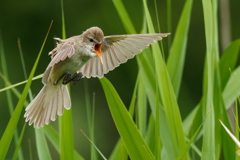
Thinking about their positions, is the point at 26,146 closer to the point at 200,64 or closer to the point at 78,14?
the point at 78,14

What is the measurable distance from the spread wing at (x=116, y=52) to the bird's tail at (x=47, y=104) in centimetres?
12

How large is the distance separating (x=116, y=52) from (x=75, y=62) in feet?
0.81

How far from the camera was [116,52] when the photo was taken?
1.91 metres

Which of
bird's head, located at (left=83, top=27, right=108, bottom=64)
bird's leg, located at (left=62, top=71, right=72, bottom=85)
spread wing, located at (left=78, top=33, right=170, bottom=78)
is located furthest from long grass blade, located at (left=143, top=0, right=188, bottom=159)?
bird's leg, located at (left=62, top=71, right=72, bottom=85)

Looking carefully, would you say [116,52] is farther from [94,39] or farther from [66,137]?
[66,137]

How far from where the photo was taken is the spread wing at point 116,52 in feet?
5.91

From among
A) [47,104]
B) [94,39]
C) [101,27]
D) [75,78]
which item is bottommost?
[101,27]

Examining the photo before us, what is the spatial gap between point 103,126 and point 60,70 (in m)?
5.03

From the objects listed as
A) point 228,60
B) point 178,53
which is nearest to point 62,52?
point 178,53

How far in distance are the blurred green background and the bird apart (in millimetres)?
4191

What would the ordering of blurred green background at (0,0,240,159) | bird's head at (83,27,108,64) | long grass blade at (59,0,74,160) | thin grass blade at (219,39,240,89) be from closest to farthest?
long grass blade at (59,0,74,160)
bird's head at (83,27,108,64)
thin grass blade at (219,39,240,89)
blurred green background at (0,0,240,159)

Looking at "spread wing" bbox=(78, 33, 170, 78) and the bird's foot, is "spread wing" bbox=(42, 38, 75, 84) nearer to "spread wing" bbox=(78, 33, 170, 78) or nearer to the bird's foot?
the bird's foot

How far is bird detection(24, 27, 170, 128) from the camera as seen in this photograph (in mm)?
1699

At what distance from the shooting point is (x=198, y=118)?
193 cm
